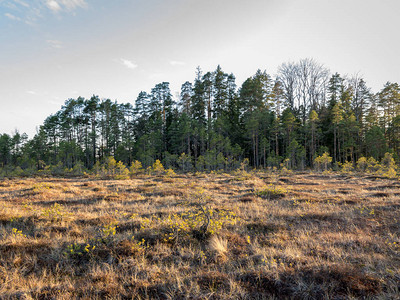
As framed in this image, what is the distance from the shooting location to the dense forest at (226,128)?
33.8 metres

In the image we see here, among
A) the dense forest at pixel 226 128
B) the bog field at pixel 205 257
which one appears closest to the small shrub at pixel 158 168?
the dense forest at pixel 226 128

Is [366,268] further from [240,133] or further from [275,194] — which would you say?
[240,133]

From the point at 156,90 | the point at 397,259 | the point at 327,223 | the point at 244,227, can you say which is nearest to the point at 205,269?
the point at 244,227

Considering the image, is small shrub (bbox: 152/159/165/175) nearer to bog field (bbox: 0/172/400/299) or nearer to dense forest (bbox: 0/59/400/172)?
dense forest (bbox: 0/59/400/172)

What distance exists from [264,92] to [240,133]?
1038 cm

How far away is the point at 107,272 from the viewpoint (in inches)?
131

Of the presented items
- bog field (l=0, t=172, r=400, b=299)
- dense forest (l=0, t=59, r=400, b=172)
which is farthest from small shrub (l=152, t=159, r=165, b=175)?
bog field (l=0, t=172, r=400, b=299)

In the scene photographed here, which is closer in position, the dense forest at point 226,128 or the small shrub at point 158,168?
the small shrub at point 158,168

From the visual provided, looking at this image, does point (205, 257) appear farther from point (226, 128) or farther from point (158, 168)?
point (226, 128)

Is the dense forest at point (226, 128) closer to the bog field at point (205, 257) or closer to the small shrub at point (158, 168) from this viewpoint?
the small shrub at point (158, 168)

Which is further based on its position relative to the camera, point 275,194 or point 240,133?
point 240,133

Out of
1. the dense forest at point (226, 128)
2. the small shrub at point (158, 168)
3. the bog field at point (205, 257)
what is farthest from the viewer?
the dense forest at point (226, 128)

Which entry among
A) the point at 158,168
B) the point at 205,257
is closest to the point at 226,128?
the point at 158,168

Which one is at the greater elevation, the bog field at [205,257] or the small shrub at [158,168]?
the small shrub at [158,168]
